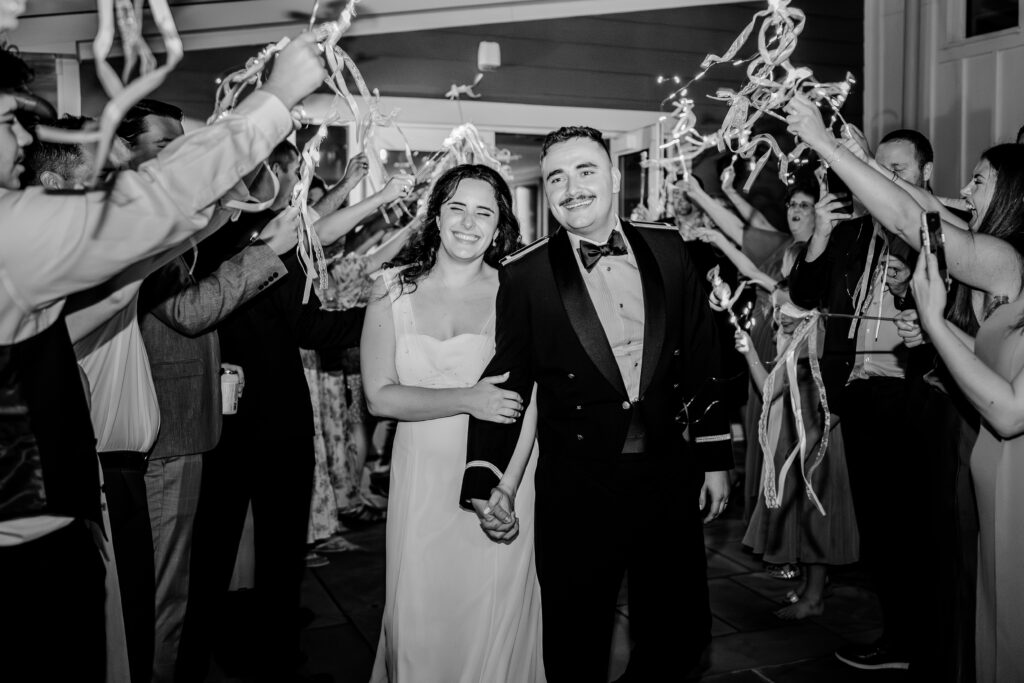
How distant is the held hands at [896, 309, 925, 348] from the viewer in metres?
3.09

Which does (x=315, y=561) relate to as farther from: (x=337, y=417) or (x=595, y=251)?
(x=595, y=251)

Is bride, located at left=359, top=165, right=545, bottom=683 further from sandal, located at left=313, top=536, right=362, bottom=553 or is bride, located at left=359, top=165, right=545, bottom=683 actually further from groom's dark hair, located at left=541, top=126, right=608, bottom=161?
sandal, located at left=313, top=536, right=362, bottom=553

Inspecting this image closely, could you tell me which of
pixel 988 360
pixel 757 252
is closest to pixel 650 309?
pixel 988 360

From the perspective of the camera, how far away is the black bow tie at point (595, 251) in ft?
8.93

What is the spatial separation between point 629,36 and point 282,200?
4769 millimetres

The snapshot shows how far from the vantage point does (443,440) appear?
282 cm

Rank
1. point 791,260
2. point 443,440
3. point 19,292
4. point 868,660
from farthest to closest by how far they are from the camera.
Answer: point 791,260
point 868,660
point 443,440
point 19,292

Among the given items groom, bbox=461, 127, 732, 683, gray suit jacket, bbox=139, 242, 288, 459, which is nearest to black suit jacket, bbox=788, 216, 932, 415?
groom, bbox=461, 127, 732, 683

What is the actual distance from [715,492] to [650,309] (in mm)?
675

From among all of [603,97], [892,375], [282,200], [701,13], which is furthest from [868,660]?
[701,13]

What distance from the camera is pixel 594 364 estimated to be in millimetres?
2602

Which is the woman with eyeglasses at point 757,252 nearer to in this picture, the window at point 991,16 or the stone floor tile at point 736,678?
the stone floor tile at point 736,678

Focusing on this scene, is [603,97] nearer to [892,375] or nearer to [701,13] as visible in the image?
[701,13]

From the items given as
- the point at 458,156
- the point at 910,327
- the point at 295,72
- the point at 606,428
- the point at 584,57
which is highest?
the point at 584,57
